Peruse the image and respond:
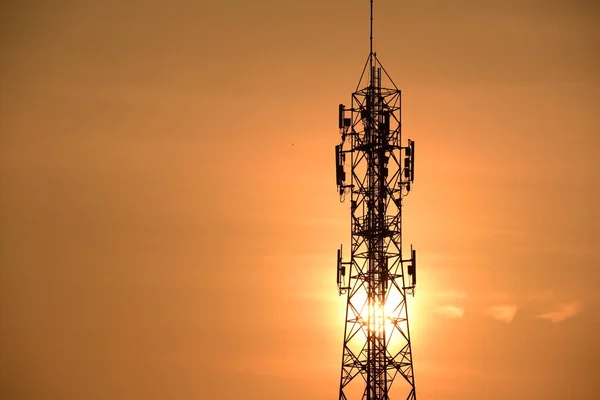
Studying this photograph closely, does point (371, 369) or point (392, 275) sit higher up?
point (392, 275)

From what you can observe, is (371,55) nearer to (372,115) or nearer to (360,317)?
(372,115)

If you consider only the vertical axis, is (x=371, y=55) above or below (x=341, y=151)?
above

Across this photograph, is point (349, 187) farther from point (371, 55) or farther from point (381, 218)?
point (371, 55)

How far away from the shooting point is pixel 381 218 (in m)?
81.2

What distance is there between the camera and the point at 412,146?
268 feet

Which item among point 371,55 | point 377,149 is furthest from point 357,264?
point 371,55

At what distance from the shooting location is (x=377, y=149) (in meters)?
81.7

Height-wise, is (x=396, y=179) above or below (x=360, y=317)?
above

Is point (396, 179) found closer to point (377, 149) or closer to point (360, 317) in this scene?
point (377, 149)

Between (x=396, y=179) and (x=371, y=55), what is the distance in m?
7.95

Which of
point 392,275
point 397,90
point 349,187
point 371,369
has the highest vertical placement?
point 397,90

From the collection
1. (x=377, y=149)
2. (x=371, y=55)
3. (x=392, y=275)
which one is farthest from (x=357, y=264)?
(x=371, y=55)

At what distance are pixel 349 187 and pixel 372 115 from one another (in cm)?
470

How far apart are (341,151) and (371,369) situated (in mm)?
13694
